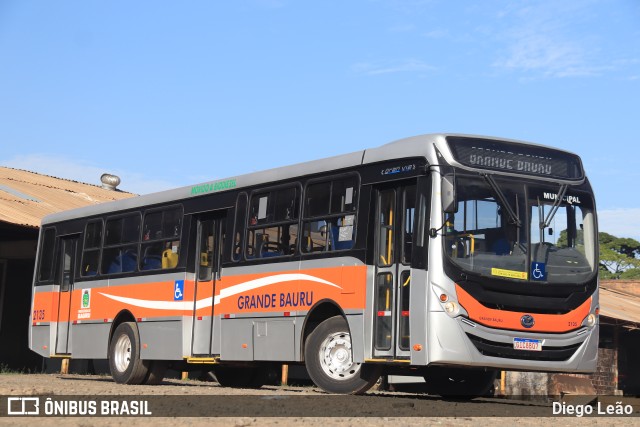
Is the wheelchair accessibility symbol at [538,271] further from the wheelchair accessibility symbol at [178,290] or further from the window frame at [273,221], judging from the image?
the wheelchair accessibility symbol at [178,290]

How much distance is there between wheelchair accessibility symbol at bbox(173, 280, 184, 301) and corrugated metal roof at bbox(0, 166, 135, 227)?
21.7 feet

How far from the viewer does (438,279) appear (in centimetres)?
1197

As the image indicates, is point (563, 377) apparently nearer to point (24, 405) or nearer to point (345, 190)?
point (345, 190)

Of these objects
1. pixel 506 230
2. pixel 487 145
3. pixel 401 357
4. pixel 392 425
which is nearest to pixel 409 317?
pixel 401 357

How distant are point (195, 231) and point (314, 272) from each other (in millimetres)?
3445

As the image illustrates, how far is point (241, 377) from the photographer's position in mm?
18312

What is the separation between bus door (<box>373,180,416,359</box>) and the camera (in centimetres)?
1249

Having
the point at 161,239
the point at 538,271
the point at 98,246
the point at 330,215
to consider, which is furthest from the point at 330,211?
the point at 98,246

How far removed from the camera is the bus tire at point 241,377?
18.2 meters

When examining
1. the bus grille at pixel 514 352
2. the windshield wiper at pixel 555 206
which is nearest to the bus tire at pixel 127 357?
the bus grille at pixel 514 352

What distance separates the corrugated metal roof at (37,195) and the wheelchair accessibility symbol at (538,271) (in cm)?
1304

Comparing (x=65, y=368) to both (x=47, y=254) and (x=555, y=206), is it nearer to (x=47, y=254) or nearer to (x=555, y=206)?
(x=47, y=254)

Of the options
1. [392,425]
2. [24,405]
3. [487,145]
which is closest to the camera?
[392,425]

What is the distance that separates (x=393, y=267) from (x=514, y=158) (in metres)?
2.02
